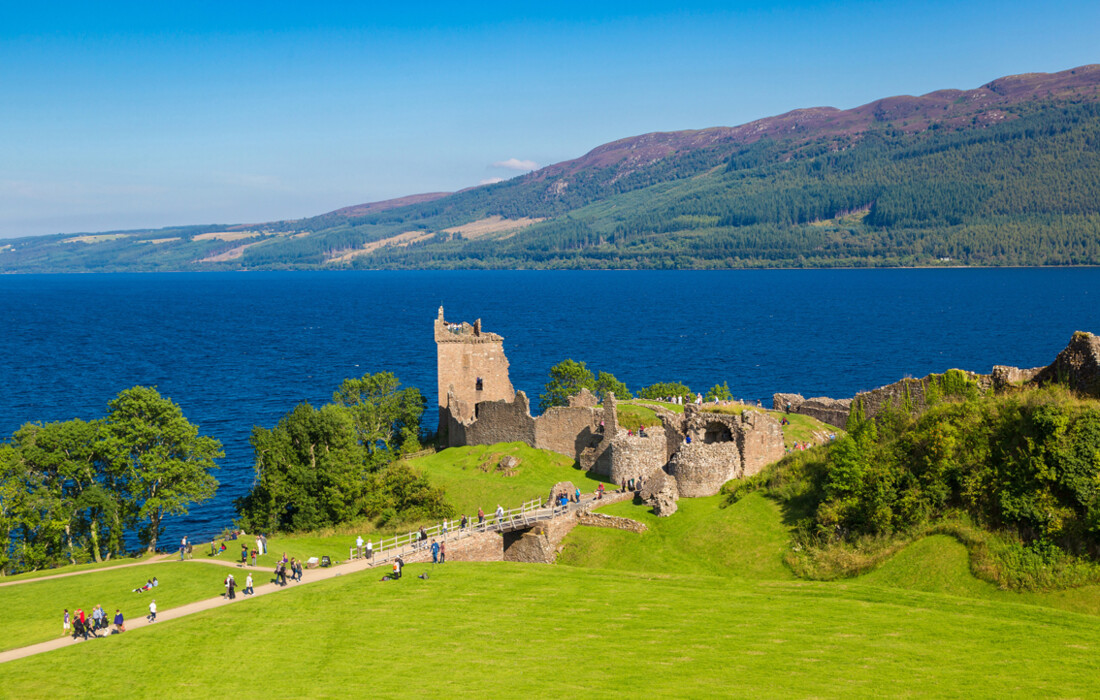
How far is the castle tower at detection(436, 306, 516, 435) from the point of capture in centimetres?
6894

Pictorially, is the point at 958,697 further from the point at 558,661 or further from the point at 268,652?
the point at 268,652

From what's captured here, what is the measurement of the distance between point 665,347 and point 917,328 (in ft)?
164

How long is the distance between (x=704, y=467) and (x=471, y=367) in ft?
99.9

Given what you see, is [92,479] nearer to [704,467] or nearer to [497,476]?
[497,476]

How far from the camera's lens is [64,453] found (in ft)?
157

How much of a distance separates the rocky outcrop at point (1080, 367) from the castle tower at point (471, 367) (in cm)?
4269

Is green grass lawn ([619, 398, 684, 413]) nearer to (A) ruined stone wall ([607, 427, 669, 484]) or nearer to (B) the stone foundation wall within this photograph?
(A) ruined stone wall ([607, 427, 669, 484])

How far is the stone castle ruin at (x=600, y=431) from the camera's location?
143 ft

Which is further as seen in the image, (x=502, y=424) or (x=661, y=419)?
(x=502, y=424)

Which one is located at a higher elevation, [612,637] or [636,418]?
[636,418]

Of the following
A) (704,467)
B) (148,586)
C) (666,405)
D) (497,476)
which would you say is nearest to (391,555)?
(148,586)

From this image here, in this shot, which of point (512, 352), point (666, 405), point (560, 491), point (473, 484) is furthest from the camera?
point (512, 352)

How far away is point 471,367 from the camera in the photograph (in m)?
69.4

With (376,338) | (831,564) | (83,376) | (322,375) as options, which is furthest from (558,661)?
(376,338)
